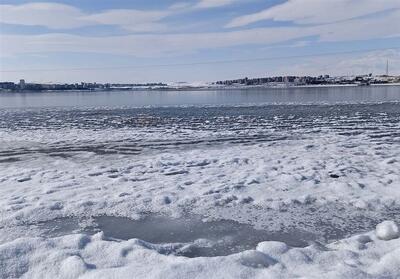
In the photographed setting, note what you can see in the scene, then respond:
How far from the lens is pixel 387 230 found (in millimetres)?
6039

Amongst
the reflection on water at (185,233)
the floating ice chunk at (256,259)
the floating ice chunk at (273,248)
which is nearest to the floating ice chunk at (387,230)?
the reflection on water at (185,233)

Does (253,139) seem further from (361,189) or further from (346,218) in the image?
(346,218)

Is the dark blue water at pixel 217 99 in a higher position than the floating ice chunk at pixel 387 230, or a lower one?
higher

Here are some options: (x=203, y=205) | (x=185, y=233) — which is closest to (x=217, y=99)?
(x=203, y=205)

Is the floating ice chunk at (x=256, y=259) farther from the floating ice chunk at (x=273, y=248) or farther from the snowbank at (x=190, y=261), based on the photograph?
the floating ice chunk at (x=273, y=248)

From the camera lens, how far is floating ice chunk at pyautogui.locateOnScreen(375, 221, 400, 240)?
233 inches

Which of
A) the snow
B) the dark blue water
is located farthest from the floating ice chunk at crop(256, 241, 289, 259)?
the dark blue water

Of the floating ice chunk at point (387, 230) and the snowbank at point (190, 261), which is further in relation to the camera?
the floating ice chunk at point (387, 230)

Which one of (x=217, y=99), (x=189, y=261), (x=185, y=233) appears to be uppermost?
(x=217, y=99)

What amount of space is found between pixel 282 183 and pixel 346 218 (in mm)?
2322

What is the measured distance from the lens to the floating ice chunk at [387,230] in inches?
233

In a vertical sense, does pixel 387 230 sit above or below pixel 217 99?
below

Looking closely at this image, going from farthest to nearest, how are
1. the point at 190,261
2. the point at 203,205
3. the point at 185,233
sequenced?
1. the point at 203,205
2. the point at 185,233
3. the point at 190,261

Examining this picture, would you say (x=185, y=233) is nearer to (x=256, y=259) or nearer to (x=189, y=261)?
(x=189, y=261)
